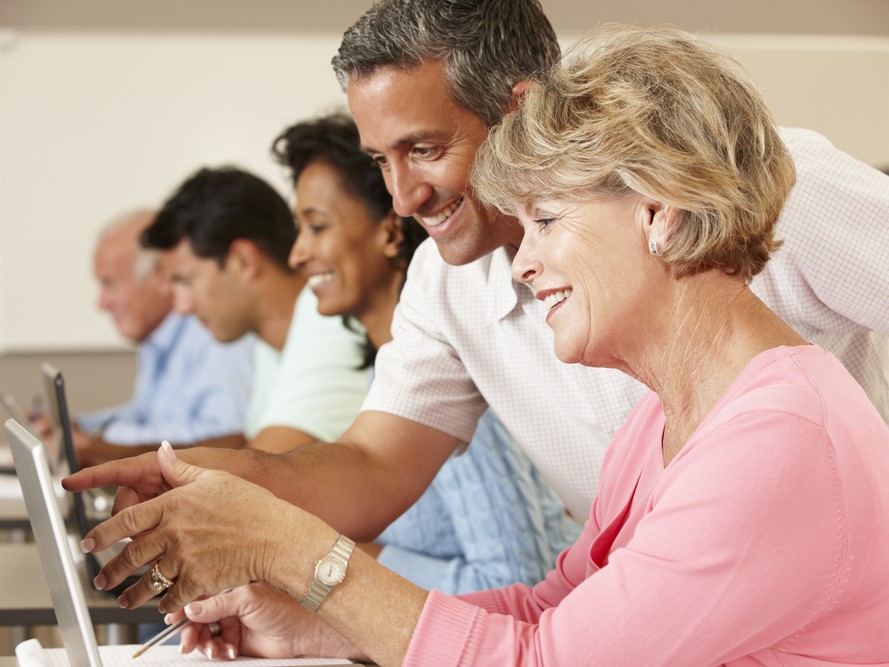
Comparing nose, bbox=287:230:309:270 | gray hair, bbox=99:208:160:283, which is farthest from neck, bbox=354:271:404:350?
gray hair, bbox=99:208:160:283

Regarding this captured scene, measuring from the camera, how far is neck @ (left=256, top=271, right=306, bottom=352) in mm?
3574

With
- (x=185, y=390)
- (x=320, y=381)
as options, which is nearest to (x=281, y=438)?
(x=320, y=381)

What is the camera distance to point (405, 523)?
2.31 m

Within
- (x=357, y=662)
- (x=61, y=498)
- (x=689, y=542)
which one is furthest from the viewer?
(x=61, y=498)

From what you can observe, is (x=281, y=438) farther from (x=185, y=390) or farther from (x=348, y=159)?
(x=185, y=390)

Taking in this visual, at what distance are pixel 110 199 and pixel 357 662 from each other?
4331 mm

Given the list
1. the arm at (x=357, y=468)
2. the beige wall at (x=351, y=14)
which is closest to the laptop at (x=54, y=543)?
the arm at (x=357, y=468)

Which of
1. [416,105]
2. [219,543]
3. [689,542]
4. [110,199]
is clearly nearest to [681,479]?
[689,542]

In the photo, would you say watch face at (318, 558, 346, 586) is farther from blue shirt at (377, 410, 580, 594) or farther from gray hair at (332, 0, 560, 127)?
blue shirt at (377, 410, 580, 594)

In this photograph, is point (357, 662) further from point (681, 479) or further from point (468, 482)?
point (468, 482)

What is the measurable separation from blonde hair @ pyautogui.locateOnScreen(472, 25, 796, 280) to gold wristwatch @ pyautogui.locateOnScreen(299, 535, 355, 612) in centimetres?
46

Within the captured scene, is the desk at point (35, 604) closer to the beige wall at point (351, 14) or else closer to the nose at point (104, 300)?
the nose at point (104, 300)

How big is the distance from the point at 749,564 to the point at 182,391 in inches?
156

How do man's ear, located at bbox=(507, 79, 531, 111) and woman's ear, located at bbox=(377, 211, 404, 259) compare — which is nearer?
man's ear, located at bbox=(507, 79, 531, 111)
